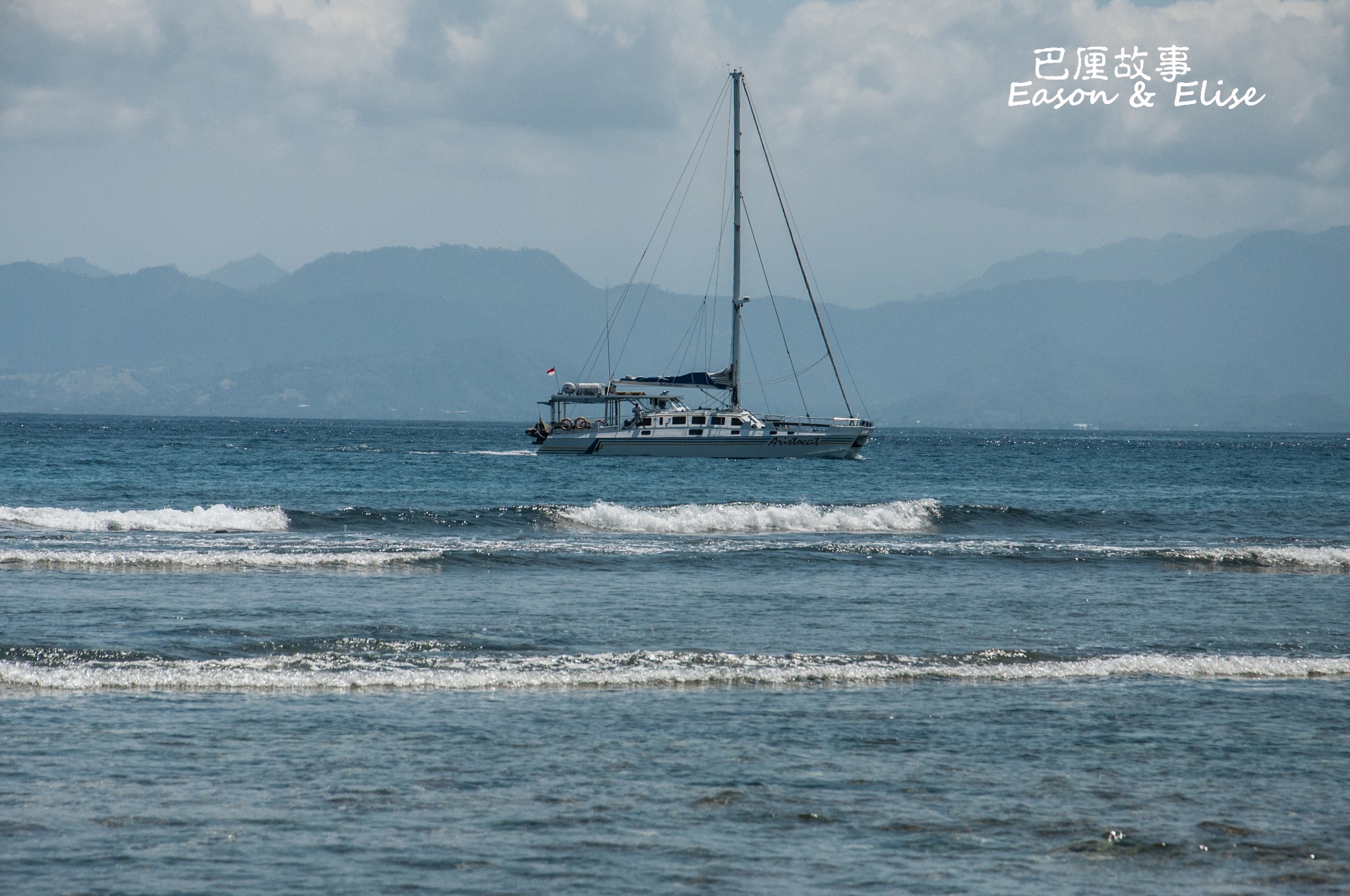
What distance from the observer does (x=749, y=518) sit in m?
36.1

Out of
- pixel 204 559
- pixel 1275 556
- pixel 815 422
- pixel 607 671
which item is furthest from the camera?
pixel 815 422

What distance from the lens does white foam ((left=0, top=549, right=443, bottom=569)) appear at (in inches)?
914

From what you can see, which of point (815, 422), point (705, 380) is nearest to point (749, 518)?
point (815, 422)

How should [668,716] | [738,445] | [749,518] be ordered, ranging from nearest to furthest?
[668,716] → [749,518] → [738,445]

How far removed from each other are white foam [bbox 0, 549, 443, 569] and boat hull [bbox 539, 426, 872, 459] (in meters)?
47.0

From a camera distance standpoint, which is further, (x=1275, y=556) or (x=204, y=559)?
(x=1275, y=556)

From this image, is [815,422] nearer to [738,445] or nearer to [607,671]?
[738,445]

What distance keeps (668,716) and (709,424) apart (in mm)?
60758

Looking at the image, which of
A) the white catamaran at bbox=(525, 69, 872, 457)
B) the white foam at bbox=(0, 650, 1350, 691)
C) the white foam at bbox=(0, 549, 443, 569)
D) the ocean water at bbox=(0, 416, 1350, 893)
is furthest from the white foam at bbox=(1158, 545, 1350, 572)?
the white catamaran at bbox=(525, 69, 872, 457)

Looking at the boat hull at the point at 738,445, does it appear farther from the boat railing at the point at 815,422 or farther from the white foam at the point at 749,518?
the white foam at the point at 749,518

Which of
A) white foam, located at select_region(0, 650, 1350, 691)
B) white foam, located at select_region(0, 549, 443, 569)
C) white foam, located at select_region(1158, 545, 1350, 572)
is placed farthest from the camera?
white foam, located at select_region(1158, 545, 1350, 572)

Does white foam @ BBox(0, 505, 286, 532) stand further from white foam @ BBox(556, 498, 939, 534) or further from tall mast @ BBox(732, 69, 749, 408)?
tall mast @ BBox(732, 69, 749, 408)

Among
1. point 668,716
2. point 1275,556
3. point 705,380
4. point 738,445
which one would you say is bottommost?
point 668,716

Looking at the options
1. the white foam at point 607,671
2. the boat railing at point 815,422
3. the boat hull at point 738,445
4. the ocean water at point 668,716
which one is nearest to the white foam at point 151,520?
the ocean water at point 668,716
